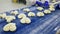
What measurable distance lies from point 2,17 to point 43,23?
622 mm

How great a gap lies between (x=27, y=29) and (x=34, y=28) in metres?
0.09

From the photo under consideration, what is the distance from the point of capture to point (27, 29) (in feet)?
3.91

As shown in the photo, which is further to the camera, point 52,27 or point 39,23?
point 39,23

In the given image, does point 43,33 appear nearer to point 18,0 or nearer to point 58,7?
point 58,7

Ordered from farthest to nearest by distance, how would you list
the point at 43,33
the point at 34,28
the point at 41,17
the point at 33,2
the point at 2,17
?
the point at 33,2
the point at 41,17
the point at 2,17
the point at 34,28
the point at 43,33

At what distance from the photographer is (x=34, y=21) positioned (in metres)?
1.43

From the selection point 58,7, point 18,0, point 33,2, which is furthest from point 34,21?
point 18,0

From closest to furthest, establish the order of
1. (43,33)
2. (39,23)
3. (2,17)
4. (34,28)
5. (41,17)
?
(43,33) < (34,28) < (39,23) < (2,17) < (41,17)

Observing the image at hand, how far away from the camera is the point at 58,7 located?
7.23 feet

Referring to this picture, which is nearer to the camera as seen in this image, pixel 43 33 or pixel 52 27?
pixel 43 33

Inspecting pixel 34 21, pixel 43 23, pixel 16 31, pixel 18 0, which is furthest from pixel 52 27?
pixel 18 0

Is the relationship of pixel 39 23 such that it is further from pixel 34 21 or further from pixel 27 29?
pixel 27 29

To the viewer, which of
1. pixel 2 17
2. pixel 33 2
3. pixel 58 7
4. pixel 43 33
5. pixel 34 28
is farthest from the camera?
pixel 33 2

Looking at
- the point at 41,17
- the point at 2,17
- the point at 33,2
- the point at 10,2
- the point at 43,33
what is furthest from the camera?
the point at 10,2
